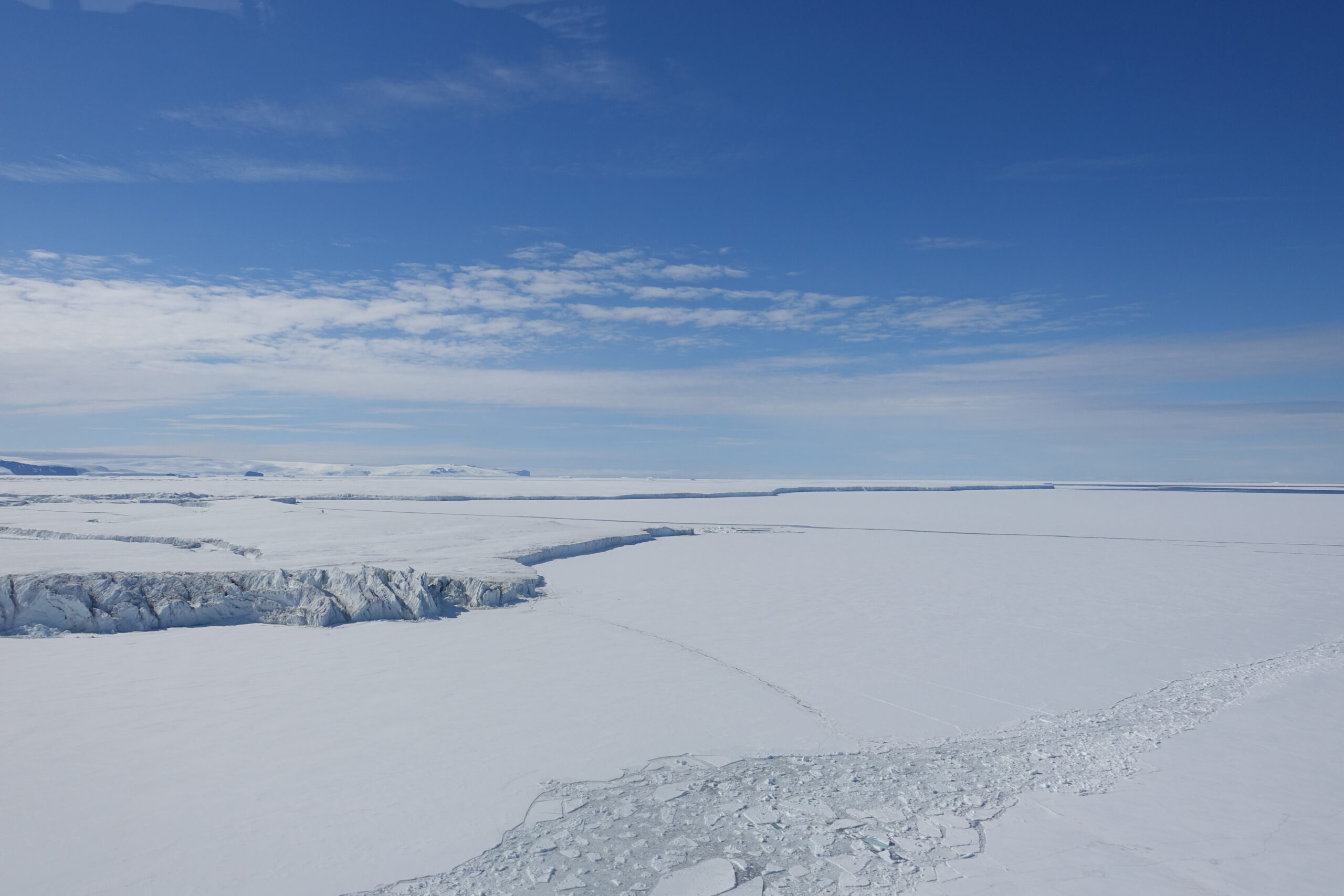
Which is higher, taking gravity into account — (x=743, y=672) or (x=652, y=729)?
(x=743, y=672)

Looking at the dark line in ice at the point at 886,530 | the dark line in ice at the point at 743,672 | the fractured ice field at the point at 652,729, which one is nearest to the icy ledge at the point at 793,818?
the fractured ice field at the point at 652,729

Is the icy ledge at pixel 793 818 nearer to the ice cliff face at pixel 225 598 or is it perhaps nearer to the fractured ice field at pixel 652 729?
the fractured ice field at pixel 652 729

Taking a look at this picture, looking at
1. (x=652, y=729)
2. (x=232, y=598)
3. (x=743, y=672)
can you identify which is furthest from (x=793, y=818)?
A: (x=232, y=598)

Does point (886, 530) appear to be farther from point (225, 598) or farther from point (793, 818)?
point (793, 818)

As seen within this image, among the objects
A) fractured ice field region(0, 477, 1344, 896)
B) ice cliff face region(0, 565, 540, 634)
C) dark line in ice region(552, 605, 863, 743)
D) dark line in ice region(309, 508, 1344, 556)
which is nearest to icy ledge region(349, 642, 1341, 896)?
fractured ice field region(0, 477, 1344, 896)

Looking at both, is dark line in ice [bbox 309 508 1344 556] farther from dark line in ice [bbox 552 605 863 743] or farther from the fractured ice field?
dark line in ice [bbox 552 605 863 743]

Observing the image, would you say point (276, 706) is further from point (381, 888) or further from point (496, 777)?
point (381, 888)
